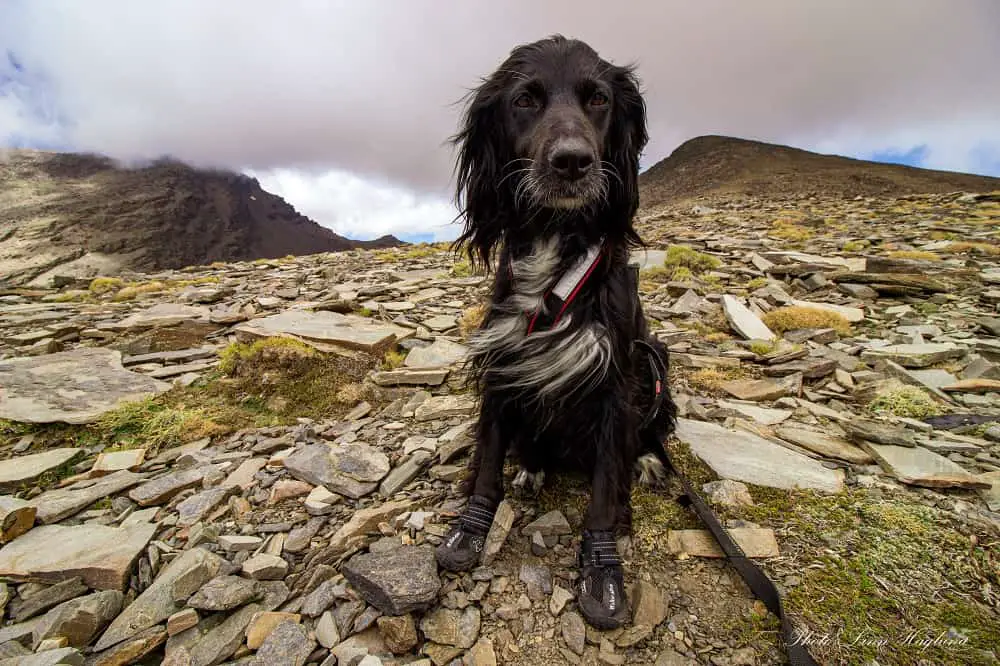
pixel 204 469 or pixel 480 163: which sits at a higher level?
pixel 480 163

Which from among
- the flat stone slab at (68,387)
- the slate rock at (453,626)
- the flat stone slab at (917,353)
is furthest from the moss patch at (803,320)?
the flat stone slab at (68,387)

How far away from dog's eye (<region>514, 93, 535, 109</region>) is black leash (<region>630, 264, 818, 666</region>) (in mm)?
1116

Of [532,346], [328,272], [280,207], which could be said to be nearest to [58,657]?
[532,346]

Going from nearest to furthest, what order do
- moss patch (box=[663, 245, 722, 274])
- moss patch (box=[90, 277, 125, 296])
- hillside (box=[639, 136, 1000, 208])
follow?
moss patch (box=[663, 245, 722, 274]) < moss patch (box=[90, 277, 125, 296]) < hillside (box=[639, 136, 1000, 208])

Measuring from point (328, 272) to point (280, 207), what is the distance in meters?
151

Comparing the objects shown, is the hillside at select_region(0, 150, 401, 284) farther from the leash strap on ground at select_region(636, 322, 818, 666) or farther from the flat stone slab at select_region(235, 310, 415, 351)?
the leash strap on ground at select_region(636, 322, 818, 666)

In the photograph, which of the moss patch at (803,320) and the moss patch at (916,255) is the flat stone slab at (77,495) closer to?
the moss patch at (803,320)

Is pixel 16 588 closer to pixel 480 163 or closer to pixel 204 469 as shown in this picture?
pixel 204 469

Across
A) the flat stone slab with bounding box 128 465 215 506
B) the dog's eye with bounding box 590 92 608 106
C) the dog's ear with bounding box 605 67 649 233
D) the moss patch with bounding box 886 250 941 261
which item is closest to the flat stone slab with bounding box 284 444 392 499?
the flat stone slab with bounding box 128 465 215 506

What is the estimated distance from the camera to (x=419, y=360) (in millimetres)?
4930

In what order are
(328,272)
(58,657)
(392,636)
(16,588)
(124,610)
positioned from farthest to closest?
(328,272)
(16,588)
(124,610)
(392,636)
(58,657)

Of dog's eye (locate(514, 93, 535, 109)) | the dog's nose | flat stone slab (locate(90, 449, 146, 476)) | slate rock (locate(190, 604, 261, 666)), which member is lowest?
slate rock (locate(190, 604, 261, 666))

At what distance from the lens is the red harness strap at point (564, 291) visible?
7.77ft

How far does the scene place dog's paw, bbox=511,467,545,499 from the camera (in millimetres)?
2727
